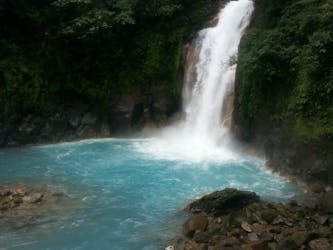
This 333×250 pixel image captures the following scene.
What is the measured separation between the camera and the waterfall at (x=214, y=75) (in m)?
16.5

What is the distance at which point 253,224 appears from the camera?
9.88 meters

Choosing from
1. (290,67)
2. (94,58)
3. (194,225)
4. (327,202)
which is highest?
(94,58)

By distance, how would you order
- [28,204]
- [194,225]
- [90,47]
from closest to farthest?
1. [194,225]
2. [28,204]
3. [90,47]

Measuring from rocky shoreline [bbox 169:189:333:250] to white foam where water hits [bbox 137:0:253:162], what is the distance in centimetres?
456

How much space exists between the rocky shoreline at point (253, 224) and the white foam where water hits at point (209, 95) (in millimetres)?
4565

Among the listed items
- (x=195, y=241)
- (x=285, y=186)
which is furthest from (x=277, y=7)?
(x=195, y=241)

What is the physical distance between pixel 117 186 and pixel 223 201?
3478 millimetres

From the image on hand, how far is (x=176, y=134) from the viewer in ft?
58.7

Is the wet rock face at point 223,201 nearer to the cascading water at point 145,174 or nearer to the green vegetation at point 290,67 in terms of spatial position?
the cascading water at point 145,174

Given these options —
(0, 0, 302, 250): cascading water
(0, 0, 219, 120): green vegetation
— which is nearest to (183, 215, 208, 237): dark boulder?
(0, 0, 302, 250): cascading water

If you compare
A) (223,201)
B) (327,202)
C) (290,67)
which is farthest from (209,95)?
(327,202)

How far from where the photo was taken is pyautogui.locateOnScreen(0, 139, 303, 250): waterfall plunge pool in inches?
395

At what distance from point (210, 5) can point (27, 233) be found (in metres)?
11.7

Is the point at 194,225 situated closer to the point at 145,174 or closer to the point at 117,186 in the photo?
the point at 117,186
